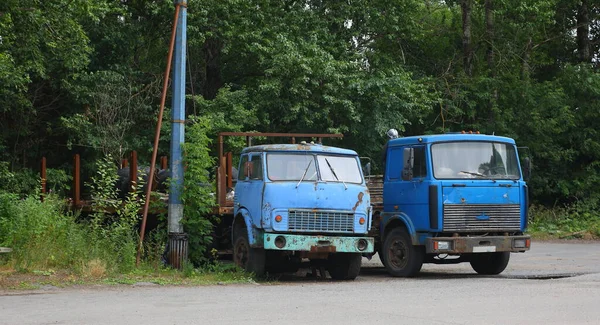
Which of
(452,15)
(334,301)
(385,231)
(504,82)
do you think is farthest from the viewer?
(452,15)

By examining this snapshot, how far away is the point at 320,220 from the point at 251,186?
146 centimetres

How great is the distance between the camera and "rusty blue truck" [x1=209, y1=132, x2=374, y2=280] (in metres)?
17.0

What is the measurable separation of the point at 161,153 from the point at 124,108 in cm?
210

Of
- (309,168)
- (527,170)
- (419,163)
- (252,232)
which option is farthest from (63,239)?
(527,170)

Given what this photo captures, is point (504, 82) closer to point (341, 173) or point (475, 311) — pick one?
point (341, 173)

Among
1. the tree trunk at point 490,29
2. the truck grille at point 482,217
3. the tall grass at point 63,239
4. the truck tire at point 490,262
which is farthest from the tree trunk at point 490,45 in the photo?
the tall grass at point 63,239

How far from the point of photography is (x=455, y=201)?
58.5 feet

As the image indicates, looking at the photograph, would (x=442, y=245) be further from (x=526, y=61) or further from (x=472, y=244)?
(x=526, y=61)

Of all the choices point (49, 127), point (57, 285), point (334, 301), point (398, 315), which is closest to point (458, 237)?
point (334, 301)

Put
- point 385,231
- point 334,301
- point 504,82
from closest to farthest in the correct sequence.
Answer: point 334,301, point 385,231, point 504,82

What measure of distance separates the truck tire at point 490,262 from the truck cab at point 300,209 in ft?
9.99

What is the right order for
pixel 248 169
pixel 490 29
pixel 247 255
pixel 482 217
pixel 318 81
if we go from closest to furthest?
pixel 247 255 → pixel 248 169 → pixel 482 217 → pixel 318 81 → pixel 490 29

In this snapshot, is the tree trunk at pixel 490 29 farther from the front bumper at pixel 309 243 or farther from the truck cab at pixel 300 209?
the front bumper at pixel 309 243

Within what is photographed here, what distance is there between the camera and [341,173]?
17.9 metres
